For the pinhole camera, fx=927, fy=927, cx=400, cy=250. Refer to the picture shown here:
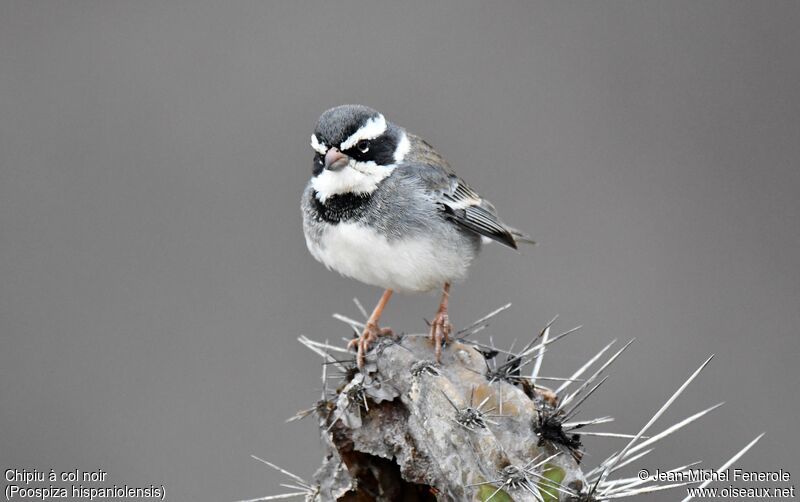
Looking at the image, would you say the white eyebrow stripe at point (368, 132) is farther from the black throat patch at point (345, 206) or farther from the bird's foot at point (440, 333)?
the bird's foot at point (440, 333)

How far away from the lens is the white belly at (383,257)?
227 inches

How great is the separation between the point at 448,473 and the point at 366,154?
2.41m

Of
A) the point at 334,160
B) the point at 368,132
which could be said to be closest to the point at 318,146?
Answer: the point at 334,160

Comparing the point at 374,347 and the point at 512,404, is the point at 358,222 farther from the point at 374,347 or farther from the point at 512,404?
the point at 512,404

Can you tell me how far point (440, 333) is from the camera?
4.80 m

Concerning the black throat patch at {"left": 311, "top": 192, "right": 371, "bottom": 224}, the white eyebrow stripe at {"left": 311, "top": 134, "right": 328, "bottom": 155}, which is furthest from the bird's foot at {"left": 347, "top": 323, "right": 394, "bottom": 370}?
the white eyebrow stripe at {"left": 311, "top": 134, "right": 328, "bottom": 155}

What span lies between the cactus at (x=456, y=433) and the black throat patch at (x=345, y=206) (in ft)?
3.91

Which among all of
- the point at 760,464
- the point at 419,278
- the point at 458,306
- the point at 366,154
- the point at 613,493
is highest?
the point at 366,154

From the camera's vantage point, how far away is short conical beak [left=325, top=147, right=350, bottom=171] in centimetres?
554

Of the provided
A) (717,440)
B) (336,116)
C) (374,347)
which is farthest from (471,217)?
(717,440)

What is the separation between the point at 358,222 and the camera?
228 inches

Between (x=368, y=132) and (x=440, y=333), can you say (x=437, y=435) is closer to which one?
(x=440, y=333)

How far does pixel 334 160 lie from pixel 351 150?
185 mm

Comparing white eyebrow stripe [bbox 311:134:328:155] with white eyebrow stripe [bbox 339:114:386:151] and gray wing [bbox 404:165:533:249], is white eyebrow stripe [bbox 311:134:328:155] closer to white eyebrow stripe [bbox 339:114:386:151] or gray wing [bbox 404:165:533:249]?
white eyebrow stripe [bbox 339:114:386:151]
